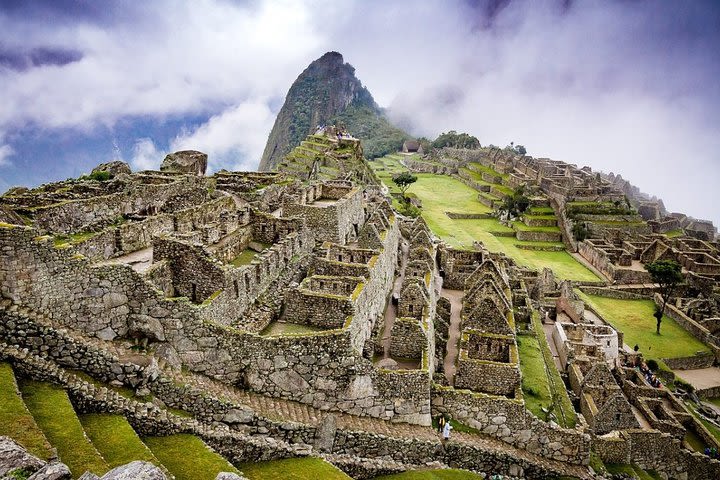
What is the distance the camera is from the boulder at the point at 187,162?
45.6m

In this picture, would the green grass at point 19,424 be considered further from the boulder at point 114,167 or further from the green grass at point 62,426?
the boulder at point 114,167

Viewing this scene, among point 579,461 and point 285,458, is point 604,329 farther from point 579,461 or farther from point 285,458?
point 285,458

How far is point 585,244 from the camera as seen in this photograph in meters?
73.2

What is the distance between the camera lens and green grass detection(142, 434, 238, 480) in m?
10.8

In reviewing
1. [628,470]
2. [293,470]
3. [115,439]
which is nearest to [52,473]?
[115,439]

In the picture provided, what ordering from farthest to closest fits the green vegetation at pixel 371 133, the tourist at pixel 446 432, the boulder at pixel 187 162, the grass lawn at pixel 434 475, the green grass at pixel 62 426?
the green vegetation at pixel 371 133, the boulder at pixel 187 162, the tourist at pixel 446 432, the grass lawn at pixel 434 475, the green grass at pixel 62 426

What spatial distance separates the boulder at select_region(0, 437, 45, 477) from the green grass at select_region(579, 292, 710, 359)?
42.9 metres

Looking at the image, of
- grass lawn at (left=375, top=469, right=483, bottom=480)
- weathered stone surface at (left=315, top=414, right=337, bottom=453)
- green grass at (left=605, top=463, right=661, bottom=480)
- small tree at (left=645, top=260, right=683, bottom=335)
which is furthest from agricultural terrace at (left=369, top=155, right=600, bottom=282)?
weathered stone surface at (left=315, top=414, right=337, bottom=453)

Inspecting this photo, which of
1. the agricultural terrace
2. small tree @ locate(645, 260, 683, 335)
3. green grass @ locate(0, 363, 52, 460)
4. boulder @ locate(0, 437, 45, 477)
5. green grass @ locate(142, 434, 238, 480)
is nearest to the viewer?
boulder @ locate(0, 437, 45, 477)

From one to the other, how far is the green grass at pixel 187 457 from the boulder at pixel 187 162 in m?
35.6

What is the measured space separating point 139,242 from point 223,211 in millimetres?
4916

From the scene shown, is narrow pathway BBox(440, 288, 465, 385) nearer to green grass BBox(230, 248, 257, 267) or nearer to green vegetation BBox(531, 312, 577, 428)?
green vegetation BBox(531, 312, 577, 428)

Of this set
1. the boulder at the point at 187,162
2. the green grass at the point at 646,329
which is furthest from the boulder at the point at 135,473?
the green grass at the point at 646,329

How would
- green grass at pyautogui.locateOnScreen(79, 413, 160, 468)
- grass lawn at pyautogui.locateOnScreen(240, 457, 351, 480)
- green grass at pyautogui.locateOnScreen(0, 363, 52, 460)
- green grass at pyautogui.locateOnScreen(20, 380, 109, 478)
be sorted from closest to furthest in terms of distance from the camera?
green grass at pyautogui.locateOnScreen(0, 363, 52, 460)
green grass at pyautogui.locateOnScreen(20, 380, 109, 478)
green grass at pyautogui.locateOnScreen(79, 413, 160, 468)
grass lawn at pyautogui.locateOnScreen(240, 457, 351, 480)
